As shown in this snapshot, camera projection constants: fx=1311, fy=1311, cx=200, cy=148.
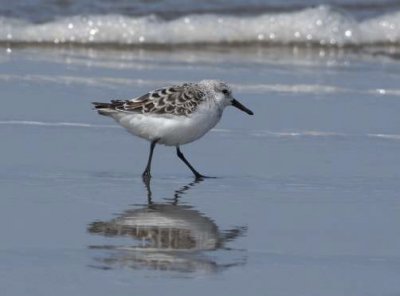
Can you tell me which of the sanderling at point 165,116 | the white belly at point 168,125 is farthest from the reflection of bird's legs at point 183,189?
the white belly at point 168,125

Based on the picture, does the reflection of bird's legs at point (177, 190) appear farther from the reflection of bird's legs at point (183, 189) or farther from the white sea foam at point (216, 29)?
the white sea foam at point (216, 29)

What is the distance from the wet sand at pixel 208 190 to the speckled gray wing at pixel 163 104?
0.39 metres

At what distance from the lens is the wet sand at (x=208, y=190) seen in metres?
5.78

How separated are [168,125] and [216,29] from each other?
6.93 m

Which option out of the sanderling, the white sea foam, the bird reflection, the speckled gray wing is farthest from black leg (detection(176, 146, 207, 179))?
the white sea foam

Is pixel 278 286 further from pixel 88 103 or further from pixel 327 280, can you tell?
pixel 88 103

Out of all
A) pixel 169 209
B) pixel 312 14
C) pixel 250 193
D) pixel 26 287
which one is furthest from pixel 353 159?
pixel 312 14

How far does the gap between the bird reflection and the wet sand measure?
10 millimetres

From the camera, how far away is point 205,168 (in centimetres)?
823

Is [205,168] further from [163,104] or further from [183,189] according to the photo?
[183,189]

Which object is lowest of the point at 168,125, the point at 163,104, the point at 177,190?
the point at 177,190

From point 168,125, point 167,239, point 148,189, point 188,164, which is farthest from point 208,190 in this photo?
point 167,239

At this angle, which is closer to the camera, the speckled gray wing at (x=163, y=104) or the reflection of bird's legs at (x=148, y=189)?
the reflection of bird's legs at (x=148, y=189)

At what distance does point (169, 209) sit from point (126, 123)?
3.70 feet
